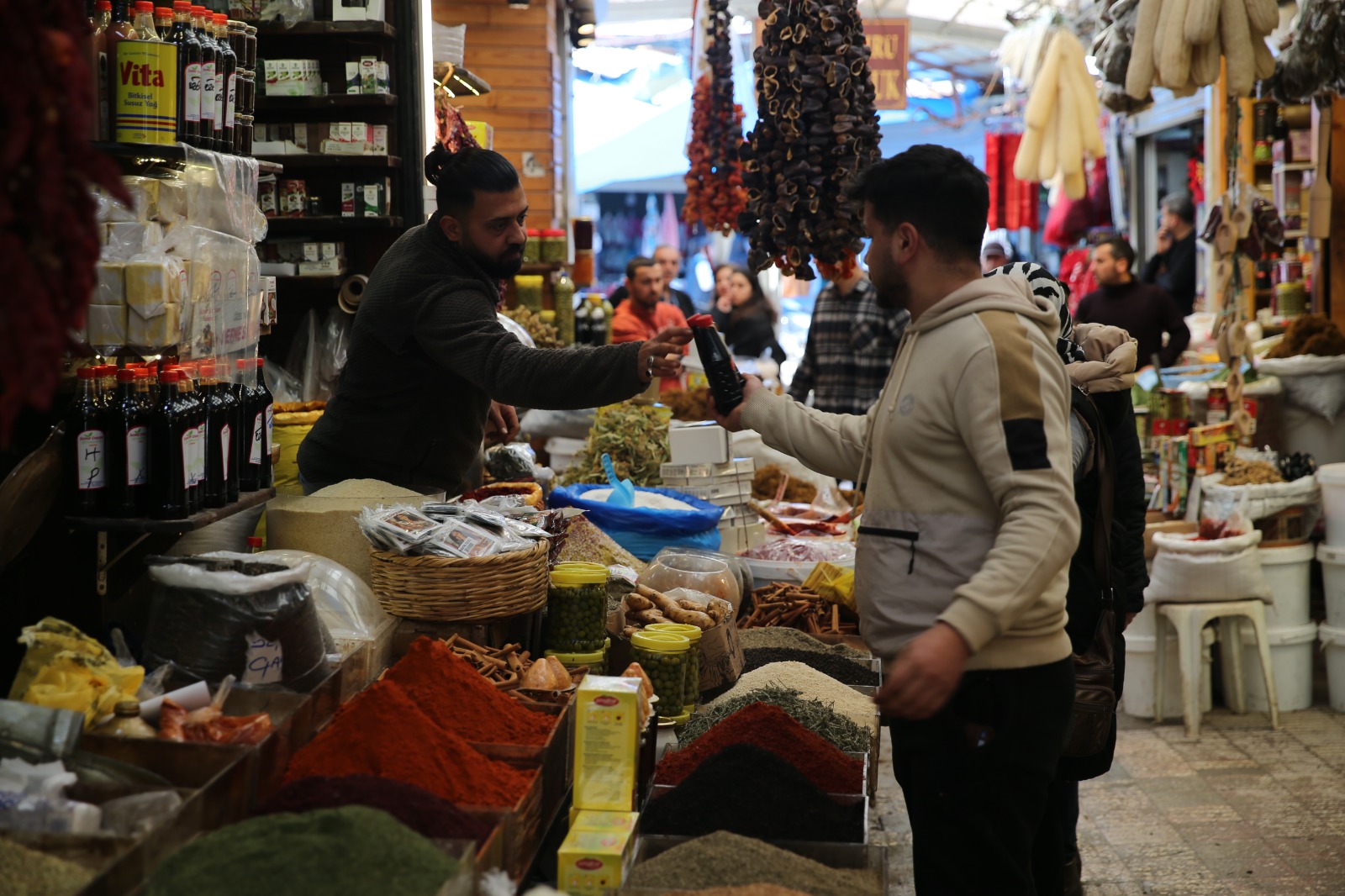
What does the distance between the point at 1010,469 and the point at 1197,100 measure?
357 inches

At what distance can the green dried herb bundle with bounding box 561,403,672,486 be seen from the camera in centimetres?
495

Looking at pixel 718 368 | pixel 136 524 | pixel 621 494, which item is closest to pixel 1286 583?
pixel 621 494

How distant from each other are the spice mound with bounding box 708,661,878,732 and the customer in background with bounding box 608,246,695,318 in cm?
551

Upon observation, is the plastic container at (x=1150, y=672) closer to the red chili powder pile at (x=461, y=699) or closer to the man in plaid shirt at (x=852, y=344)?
the man in plaid shirt at (x=852, y=344)

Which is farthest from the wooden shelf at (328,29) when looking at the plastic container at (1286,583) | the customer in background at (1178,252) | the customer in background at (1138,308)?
the customer in background at (1178,252)

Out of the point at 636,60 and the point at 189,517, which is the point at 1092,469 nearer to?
the point at 189,517

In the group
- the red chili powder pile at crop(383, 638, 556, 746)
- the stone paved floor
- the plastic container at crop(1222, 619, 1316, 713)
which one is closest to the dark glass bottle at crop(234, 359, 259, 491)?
the red chili powder pile at crop(383, 638, 556, 746)

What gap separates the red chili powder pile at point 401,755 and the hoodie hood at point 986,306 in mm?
1009

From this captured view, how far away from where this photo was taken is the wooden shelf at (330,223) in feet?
15.0

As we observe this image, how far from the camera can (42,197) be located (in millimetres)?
1222

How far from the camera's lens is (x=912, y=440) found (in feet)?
6.91

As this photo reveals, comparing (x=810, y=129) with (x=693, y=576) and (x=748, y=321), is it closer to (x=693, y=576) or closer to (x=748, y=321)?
(x=693, y=576)

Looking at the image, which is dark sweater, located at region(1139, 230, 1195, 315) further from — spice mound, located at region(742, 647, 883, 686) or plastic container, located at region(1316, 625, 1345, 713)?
spice mound, located at region(742, 647, 883, 686)

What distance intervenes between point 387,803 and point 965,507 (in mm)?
1006
